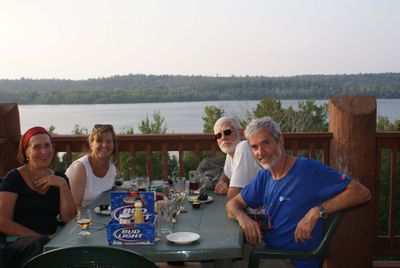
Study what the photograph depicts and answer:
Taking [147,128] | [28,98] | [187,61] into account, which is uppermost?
[187,61]

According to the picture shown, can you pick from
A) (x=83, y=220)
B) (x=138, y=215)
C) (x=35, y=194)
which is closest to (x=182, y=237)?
(x=138, y=215)

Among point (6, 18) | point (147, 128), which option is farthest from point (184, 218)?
point (147, 128)

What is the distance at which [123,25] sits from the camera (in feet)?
42.6

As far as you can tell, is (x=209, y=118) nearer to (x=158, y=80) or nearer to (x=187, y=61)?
(x=187, y=61)

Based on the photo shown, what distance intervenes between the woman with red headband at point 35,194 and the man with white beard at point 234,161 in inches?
38.9

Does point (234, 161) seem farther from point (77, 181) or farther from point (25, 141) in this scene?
point (25, 141)

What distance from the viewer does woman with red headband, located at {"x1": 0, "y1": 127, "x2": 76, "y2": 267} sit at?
100 inches

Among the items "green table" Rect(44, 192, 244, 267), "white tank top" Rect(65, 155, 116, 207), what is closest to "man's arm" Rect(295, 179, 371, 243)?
"green table" Rect(44, 192, 244, 267)

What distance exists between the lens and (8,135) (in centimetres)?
364

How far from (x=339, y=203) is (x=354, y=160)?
3.87 feet

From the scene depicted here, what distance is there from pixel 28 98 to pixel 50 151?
5.62 metres

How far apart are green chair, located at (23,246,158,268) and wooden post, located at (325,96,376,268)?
7.43ft

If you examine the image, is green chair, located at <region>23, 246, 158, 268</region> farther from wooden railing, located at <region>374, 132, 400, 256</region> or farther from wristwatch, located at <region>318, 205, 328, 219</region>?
wooden railing, located at <region>374, 132, 400, 256</region>

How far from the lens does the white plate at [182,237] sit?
6.16 feet
